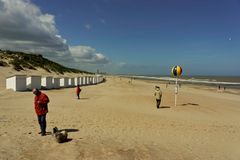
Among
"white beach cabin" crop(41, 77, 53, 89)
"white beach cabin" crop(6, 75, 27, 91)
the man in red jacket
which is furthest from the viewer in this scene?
"white beach cabin" crop(41, 77, 53, 89)

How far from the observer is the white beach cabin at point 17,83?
61.6ft

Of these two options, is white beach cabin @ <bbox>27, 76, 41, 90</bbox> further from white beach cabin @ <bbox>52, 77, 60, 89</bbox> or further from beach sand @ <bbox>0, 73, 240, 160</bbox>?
beach sand @ <bbox>0, 73, 240, 160</bbox>

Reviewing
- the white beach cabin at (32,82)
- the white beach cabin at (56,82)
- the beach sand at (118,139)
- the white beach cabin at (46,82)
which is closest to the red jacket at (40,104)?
the beach sand at (118,139)

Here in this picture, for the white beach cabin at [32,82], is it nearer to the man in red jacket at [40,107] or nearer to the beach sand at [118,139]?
the beach sand at [118,139]

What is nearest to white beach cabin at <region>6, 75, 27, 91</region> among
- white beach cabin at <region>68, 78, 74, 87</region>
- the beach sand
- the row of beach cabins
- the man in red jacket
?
the row of beach cabins

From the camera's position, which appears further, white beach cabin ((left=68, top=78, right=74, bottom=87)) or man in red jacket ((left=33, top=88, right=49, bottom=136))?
white beach cabin ((left=68, top=78, right=74, bottom=87))

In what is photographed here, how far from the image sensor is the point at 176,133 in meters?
8.12

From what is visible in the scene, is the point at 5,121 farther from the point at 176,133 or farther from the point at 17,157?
the point at 176,133

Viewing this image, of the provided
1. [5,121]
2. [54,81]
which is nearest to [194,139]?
[5,121]

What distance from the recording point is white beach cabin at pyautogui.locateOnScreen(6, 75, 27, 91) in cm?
1878

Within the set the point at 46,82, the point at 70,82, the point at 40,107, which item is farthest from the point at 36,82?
the point at 40,107

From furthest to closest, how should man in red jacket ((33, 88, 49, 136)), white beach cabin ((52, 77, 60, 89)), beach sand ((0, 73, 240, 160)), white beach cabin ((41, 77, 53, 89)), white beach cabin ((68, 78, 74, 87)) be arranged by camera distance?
1. white beach cabin ((68, 78, 74, 87))
2. white beach cabin ((52, 77, 60, 89))
3. white beach cabin ((41, 77, 53, 89))
4. man in red jacket ((33, 88, 49, 136))
5. beach sand ((0, 73, 240, 160))

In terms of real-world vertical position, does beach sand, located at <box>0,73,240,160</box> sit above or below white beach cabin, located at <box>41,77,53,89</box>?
below

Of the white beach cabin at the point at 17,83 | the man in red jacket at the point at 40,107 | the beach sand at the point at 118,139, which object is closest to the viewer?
the beach sand at the point at 118,139
